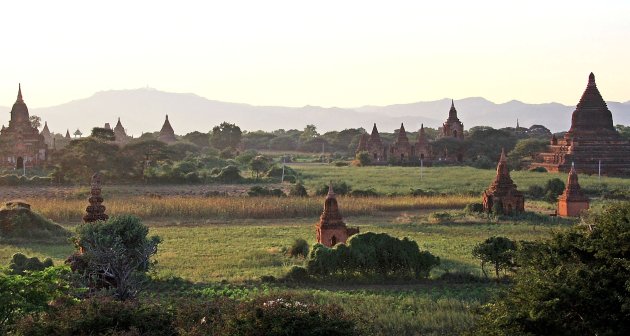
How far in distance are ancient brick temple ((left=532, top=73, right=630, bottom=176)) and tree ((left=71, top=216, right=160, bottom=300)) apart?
158 ft

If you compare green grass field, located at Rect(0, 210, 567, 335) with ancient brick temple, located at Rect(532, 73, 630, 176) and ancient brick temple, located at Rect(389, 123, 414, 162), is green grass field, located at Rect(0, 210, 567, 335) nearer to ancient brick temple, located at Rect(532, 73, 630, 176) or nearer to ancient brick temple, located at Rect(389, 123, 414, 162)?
ancient brick temple, located at Rect(532, 73, 630, 176)

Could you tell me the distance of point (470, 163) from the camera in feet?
258

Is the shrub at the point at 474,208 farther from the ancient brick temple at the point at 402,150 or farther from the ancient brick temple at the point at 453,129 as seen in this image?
the ancient brick temple at the point at 453,129

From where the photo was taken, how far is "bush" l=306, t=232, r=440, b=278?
71.4 ft

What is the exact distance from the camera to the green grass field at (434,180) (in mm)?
49256

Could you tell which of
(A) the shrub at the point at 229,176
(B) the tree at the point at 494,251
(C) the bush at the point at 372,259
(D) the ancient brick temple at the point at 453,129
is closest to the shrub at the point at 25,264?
(C) the bush at the point at 372,259

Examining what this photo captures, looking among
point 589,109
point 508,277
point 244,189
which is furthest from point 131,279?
point 589,109

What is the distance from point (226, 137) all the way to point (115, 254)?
9540cm

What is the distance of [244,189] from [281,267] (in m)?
27.9

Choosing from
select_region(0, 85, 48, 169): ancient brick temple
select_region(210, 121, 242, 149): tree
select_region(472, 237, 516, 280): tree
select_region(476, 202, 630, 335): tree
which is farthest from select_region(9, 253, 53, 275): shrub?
select_region(210, 121, 242, 149): tree

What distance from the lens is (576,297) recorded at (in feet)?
39.0

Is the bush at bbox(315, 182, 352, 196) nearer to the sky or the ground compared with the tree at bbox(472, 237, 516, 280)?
Answer: nearer to the sky

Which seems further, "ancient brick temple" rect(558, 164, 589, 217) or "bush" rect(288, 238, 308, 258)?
"ancient brick temple" rect(558, 164, 589, 217)

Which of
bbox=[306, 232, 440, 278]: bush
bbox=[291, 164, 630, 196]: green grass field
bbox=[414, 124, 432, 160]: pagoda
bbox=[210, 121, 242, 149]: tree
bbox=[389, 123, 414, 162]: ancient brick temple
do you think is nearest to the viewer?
bbox=[306, 232, 440, 278]: bush
